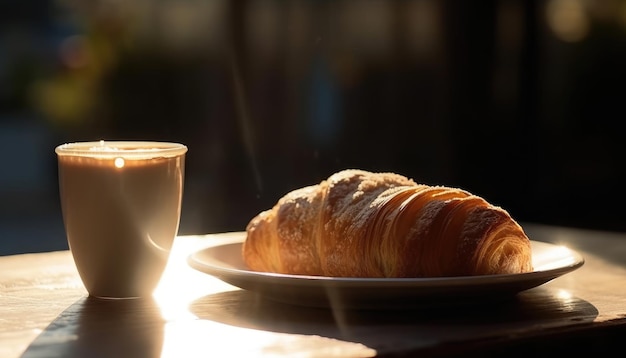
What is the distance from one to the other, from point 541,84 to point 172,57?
1.26 metres

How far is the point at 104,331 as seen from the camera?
2.45 ft

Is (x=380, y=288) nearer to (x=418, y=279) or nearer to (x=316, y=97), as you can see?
(x=418, y=279)

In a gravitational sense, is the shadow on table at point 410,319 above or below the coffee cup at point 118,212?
below

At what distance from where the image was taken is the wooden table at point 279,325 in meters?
0.69

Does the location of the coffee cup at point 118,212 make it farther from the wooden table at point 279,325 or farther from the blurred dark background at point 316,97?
the blurred dark background at point 316,97

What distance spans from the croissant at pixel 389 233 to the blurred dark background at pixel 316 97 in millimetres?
1879

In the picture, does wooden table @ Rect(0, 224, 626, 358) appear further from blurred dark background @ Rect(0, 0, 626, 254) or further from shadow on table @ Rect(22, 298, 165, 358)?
blurred dark background @ Rect(0, 0, 626, 254)

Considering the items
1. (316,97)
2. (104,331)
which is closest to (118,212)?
(104,331)

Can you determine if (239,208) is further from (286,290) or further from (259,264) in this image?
(286,290)

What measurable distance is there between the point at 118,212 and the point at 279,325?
21 cm

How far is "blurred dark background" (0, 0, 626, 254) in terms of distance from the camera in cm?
288

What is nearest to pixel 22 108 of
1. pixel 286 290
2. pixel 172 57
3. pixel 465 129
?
pixel 172 57

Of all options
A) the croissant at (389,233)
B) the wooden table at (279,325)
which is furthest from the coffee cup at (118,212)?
the croissant at (389,233)

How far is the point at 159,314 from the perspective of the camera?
0.82 metres
